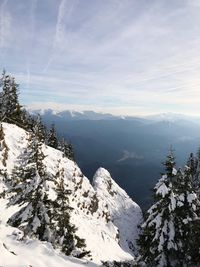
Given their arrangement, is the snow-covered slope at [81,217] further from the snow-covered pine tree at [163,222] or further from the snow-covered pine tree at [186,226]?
the snow-covered pine tree at [186,226]

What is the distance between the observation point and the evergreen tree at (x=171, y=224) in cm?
2480

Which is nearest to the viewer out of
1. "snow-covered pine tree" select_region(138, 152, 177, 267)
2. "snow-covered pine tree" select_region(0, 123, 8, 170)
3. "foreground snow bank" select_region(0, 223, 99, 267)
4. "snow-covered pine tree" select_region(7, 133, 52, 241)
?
"foreground snow bank" select_region(0, 223, 99, 267)

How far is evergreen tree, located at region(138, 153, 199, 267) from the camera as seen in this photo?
2480 centimetres

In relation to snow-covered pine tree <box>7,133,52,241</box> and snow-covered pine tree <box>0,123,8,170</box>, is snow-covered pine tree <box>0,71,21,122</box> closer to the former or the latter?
snow-covered pine tree <box>0,123,8,170</box>

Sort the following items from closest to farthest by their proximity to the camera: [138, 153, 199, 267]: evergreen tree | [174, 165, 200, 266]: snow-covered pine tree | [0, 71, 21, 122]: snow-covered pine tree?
[138, 153, 199, 267]: evergreen tree
[174, 165, 200, 266]: snow-covered pine tree
[0, 71, 21, 122]: snow-covered pine tree

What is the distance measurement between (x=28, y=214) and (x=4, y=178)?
1787 cm

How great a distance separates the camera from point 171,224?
25141 millimetres

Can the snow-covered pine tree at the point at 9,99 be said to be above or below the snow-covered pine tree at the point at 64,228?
above

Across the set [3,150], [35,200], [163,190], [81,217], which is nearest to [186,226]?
[163,190]

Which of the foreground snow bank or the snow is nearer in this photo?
the foreground snow bank

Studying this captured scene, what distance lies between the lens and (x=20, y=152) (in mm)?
44719

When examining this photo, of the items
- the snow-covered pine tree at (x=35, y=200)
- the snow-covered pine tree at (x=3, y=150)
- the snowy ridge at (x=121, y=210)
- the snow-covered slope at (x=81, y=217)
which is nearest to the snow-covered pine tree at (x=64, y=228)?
the snow-covered pine tree at (x=35, y=200)

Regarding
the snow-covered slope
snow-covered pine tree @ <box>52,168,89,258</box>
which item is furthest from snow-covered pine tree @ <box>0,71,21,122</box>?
snow-covered pine tree @ <box>52,168,89,258</box>

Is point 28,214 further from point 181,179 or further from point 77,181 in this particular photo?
point 77,181
